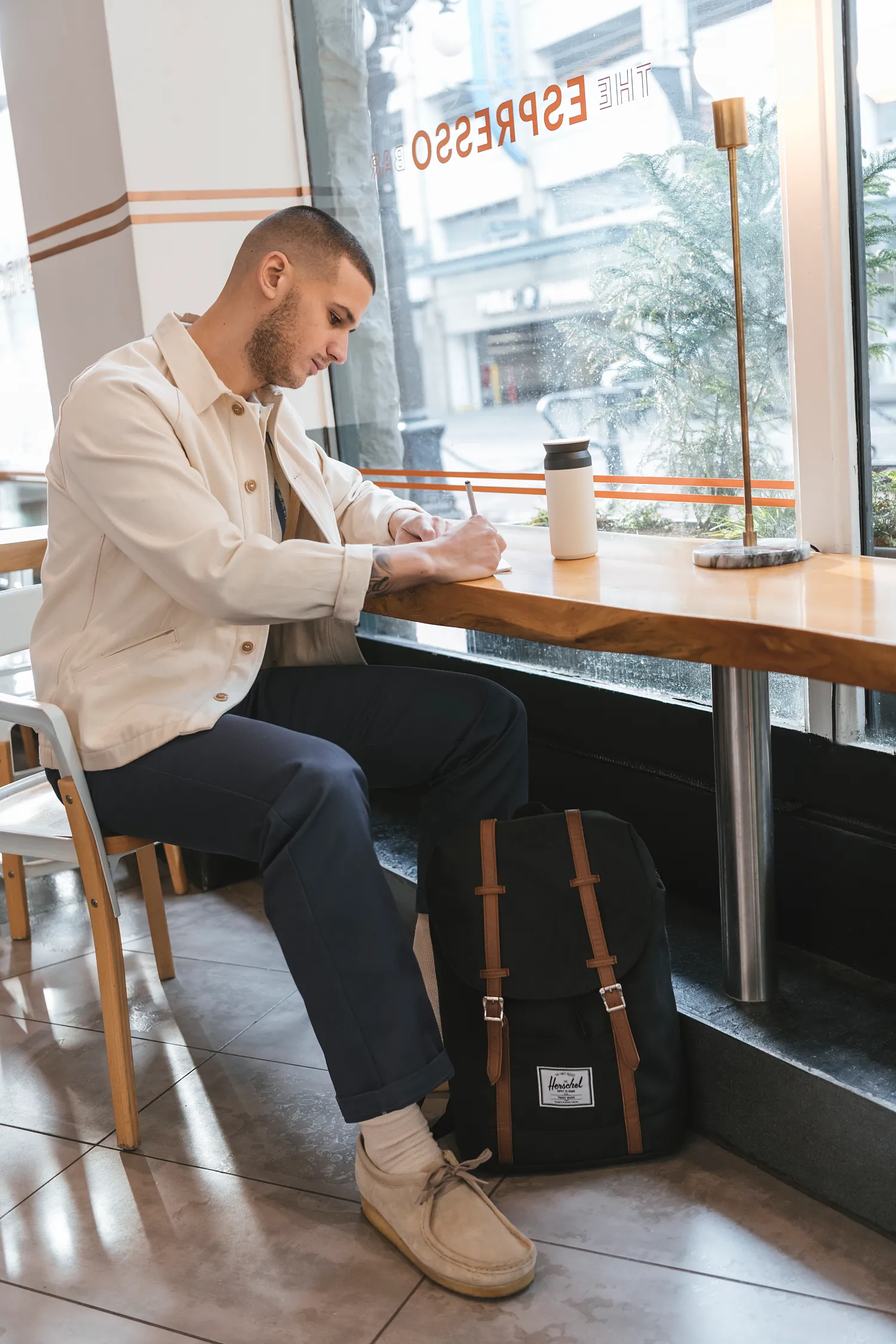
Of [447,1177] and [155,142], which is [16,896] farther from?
[155,142]

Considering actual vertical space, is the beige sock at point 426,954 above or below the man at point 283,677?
below

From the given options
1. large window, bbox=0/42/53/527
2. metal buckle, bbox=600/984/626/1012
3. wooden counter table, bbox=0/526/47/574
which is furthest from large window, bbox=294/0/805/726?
large window, bbox=0/42/53/527

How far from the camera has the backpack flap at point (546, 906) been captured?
1718 mm

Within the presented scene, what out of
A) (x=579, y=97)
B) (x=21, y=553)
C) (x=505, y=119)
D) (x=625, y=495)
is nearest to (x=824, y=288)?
(x=625, y=495)

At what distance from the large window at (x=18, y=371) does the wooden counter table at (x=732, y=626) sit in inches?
124

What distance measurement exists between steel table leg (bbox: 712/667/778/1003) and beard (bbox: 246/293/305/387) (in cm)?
83

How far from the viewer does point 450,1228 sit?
1577mm

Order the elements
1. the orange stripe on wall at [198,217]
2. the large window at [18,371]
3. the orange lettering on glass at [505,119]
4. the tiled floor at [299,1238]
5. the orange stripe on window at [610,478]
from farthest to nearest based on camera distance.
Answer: the large window at [18,371] → the orange stripe on wall at [198,217] → the orange lettering on glass at [505,119] → the orange stripe on window at [610,478] → the tiled floor at [299,1238]

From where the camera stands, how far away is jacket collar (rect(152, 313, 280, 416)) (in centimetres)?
189

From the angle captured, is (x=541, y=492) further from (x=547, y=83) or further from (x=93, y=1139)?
(x=93, y=1139)

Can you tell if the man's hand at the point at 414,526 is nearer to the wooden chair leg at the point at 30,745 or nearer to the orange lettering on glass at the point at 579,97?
the orange lettering on glass at the point at 579,97

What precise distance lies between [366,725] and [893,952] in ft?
2.95

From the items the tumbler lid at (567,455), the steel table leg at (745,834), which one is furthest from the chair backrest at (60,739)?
the steel table leg at (745,834)

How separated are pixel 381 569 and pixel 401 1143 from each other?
79 cm
